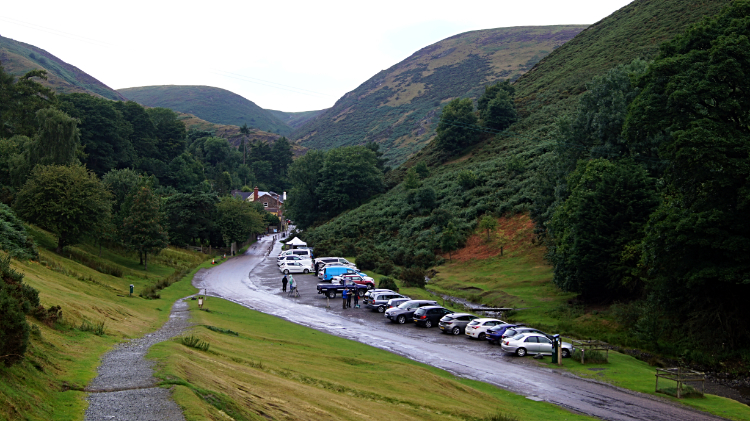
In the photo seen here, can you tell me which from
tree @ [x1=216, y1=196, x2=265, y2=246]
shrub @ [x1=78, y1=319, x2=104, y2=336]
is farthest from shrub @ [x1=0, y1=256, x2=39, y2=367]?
tree @ [x1=216, y1=196, x2=265, y2=246]

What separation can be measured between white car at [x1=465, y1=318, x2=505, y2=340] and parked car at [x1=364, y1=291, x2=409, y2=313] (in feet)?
32.6

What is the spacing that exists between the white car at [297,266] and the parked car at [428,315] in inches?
1197

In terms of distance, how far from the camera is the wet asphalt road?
20.4 m

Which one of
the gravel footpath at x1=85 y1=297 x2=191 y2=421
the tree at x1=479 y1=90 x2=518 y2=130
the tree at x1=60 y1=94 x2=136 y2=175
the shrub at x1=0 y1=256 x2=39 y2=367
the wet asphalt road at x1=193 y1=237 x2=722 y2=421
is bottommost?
the wet asphalt road at x1=193 y1=237 x2=722 y2=421

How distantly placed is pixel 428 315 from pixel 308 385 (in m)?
21.4

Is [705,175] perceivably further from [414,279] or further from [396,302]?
[414,279]

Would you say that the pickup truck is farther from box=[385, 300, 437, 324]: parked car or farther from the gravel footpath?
the gravel footpath

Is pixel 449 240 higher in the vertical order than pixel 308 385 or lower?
higher

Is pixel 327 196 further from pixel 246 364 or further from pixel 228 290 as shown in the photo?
pixel 246 364

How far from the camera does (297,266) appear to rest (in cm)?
6638

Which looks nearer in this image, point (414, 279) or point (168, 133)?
point (414, 279)

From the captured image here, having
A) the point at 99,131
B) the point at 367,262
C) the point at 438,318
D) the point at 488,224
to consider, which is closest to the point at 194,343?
the point at 438,318

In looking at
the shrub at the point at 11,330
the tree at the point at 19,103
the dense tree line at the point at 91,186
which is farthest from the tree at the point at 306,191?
the shrub at the point at 11,330

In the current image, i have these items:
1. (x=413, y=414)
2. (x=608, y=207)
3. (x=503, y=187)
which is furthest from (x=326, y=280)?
(x=413, y=414)
